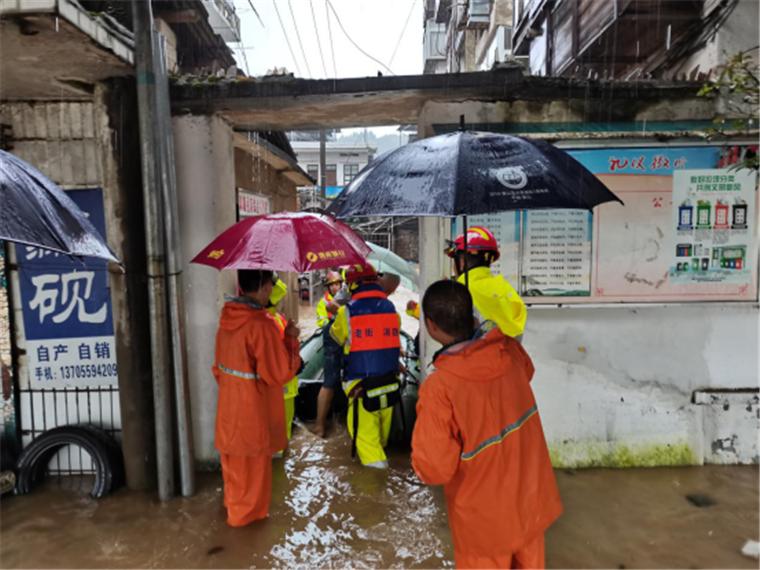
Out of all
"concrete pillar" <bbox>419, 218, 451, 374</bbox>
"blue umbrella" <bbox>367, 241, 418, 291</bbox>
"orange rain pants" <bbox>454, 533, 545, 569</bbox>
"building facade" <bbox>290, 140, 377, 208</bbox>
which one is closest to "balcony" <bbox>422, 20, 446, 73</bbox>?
"building facade" <bbox>290, 140, 377, 208</bbox>

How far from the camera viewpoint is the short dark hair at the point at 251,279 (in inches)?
146

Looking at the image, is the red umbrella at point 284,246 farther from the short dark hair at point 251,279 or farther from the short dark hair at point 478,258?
the short dark hair at point 478,258

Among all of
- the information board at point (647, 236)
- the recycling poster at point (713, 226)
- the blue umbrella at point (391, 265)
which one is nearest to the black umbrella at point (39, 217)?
the information board at point (647, 236)

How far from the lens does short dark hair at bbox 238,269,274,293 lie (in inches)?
146

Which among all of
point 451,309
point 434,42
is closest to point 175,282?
point 451,309

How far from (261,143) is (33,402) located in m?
3.70

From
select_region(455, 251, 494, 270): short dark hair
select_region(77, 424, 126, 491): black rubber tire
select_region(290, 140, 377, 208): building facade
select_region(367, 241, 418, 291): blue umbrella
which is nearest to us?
select_region(455, 251, 494, 270): short dark hair

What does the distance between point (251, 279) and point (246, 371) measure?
0.66m

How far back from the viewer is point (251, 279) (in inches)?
147

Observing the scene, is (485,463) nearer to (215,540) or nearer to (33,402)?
(215,540)

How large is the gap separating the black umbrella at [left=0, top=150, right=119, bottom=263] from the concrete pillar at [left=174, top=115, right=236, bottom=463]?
231cm

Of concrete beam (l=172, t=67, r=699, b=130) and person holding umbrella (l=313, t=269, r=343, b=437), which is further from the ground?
concrete beam (l=172, t=67, r=699, b=130)

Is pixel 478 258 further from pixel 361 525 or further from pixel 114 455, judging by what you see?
pixel 114 455

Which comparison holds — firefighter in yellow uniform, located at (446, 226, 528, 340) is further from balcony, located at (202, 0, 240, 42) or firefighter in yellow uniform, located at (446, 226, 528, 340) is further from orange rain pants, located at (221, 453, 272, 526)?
balcony, located at (202, 0, 240, 42)
